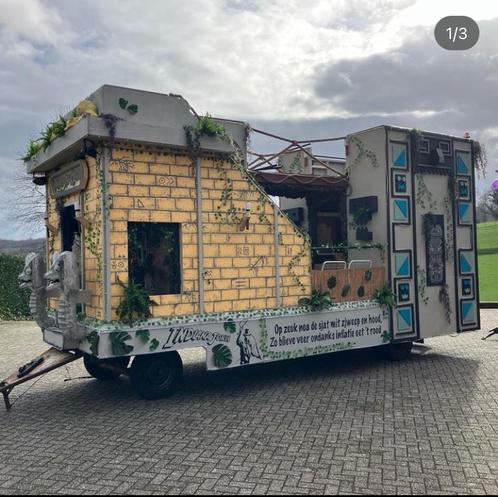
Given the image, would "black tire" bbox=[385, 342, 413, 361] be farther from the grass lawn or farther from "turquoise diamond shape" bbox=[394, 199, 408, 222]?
the grass lawn

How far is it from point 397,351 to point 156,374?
4961 mm

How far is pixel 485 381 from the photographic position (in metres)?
8.34

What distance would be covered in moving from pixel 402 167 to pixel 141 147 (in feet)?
17.1


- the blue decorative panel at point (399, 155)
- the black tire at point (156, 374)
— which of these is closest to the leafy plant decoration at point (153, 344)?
the black tire at point (156, 374)

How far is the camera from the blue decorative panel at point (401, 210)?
981 centimetres

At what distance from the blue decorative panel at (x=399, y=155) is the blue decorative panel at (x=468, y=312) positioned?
329 centimetres

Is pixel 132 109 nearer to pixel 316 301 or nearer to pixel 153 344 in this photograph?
pixel 153 344

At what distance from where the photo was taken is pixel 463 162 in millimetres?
11000

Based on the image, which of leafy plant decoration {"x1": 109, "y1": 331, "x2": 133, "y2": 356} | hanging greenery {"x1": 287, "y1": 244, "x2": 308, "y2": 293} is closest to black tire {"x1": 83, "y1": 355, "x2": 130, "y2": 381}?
leafy plant decoration {"x1": 109, "y1": 331, "x2": 133, "y2": 356}

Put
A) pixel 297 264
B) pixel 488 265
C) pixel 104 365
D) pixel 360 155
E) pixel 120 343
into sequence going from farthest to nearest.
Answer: pixel 488 265 → pixel 360 155 → pixel 297 264 → pixel 104 365 → pixel 120 343

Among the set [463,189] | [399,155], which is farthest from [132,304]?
[463,189]

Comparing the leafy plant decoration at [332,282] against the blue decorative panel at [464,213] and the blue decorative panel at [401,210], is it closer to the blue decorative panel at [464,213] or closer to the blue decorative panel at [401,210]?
the blue decorative panel at [401,210]

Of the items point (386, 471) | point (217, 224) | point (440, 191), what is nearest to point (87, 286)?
point (217, 224)

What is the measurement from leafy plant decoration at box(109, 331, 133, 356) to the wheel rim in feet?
2.06
